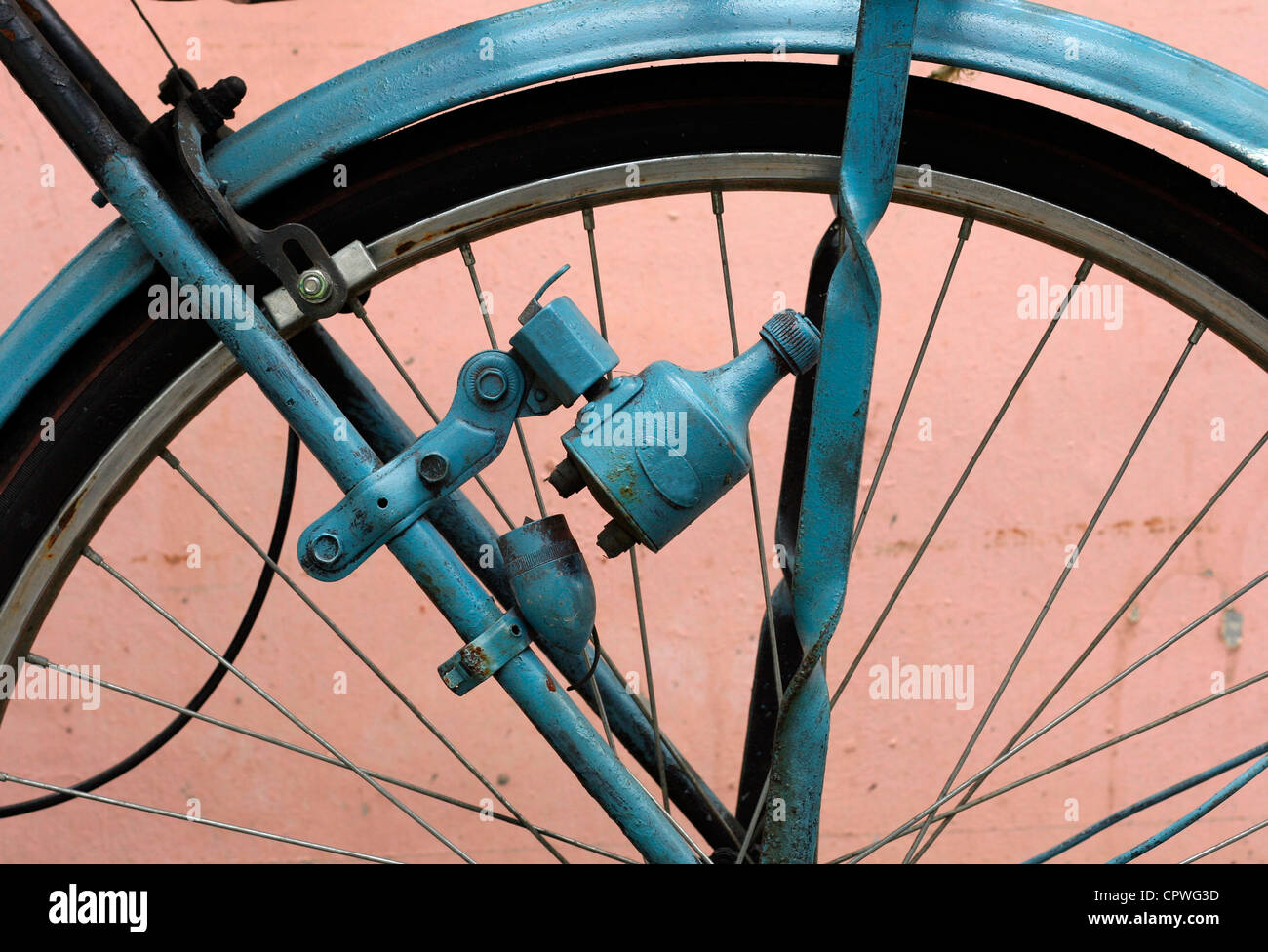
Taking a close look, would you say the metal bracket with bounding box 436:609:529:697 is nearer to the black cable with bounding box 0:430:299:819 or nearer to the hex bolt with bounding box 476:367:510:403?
the hex bolt with bounding box 476:367:510:403

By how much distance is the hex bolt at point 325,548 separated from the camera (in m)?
0.52

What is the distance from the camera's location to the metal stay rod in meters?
0.52

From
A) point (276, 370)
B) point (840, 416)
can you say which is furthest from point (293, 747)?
point (840, 416)

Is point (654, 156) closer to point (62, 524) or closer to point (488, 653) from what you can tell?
point (488, 653)

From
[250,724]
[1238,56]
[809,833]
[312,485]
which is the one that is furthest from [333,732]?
[1238,56]

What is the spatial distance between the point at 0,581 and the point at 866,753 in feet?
3.05

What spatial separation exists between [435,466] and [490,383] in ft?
0.16

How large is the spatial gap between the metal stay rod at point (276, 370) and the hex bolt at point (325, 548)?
3cm

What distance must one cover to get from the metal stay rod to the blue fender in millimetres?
35

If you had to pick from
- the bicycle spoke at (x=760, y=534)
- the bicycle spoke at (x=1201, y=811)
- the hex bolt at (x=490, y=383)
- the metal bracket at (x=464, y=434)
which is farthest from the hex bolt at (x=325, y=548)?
the bicycle spoke at (x=1201, y=811)

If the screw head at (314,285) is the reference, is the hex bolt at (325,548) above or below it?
below

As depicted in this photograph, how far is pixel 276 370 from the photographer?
53 centimetres

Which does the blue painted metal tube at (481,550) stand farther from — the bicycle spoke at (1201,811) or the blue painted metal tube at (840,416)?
the bicycle spoke at (1201,811)
